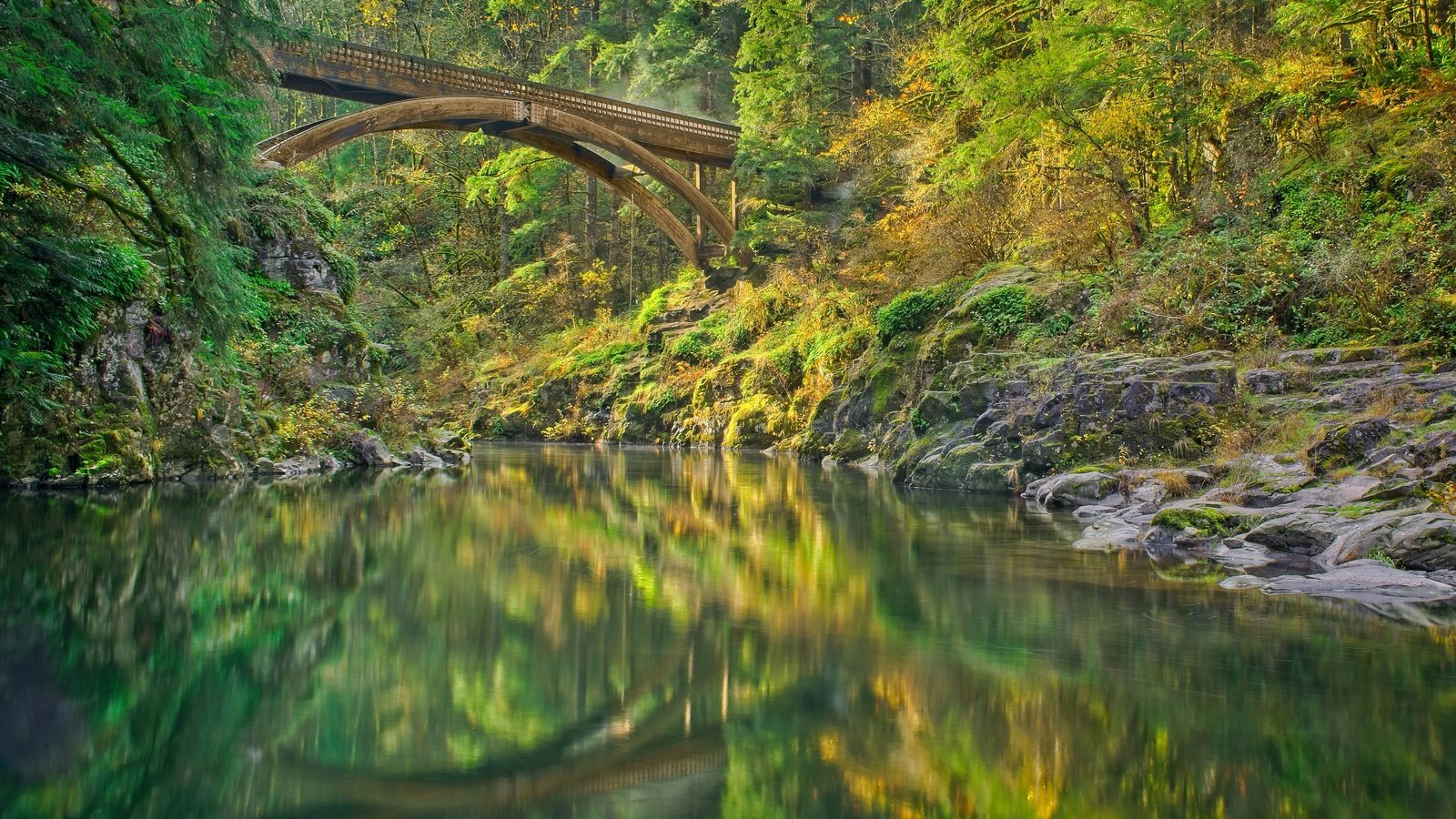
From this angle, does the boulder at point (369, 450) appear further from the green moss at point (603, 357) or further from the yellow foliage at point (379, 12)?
the yellow foliage at point (379, 12)

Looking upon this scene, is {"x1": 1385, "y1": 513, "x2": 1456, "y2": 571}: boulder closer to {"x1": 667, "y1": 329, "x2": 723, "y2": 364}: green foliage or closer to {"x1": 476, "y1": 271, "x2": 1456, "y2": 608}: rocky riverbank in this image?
{"x1": 476, "y1": 271, "x2": 1456, "y2": 608}: rocky riverbank

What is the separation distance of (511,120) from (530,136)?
180cm

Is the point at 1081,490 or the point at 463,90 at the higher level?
the point at 463,90

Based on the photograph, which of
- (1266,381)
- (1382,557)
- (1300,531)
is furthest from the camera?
(1266,381)

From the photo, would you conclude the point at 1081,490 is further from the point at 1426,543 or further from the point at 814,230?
the point at 814,230

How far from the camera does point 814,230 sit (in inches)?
1137

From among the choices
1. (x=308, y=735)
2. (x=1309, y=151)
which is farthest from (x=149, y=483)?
(x=1309, y=151)

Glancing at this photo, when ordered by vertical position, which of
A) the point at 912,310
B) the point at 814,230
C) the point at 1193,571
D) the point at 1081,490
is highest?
the point at 814,230

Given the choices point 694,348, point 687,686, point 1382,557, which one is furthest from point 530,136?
point 687,686

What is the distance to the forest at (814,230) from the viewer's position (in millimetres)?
9836

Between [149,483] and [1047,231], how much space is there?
14351 mm

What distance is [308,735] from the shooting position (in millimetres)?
3836

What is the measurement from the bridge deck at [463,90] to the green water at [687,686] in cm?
1633

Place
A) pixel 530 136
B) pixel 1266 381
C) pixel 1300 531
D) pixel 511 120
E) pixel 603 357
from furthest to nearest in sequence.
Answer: pixel 603 357
pixel 530 136
pixel 511 120
pixel 1266 381
pixel 1300 531
